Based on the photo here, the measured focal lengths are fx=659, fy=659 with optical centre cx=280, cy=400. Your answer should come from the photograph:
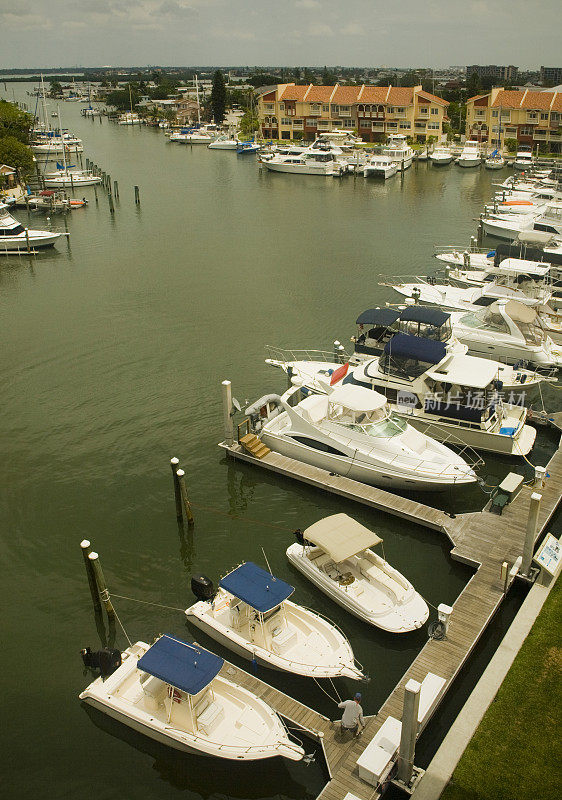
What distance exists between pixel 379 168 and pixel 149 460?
74.1 metres

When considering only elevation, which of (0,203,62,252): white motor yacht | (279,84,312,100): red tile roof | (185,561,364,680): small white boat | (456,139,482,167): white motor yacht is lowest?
(185,561,364,680): small white boat

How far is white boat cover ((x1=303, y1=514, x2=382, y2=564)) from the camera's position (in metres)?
17.6

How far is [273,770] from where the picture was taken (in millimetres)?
14234

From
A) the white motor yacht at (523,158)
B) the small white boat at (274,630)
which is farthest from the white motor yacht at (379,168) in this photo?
the small white boat at (274,630)

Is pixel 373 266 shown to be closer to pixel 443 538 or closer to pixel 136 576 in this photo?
pixel 443 538

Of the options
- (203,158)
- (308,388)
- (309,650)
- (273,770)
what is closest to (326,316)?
(308,388)

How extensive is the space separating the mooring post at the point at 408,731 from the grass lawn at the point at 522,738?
83 cm

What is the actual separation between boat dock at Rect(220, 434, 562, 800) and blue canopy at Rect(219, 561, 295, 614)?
1805 millimetres

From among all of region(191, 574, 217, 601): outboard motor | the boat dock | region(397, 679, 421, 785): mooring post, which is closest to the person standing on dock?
the boat dock

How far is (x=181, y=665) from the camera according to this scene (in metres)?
13.9

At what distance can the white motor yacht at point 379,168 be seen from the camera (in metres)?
88.9

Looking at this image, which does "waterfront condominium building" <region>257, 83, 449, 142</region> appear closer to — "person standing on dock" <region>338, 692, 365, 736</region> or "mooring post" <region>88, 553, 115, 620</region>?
"mooring post" <region>88, 553, 115, 620</region>

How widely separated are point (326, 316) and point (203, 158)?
81.5m

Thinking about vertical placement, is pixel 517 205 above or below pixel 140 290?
above
